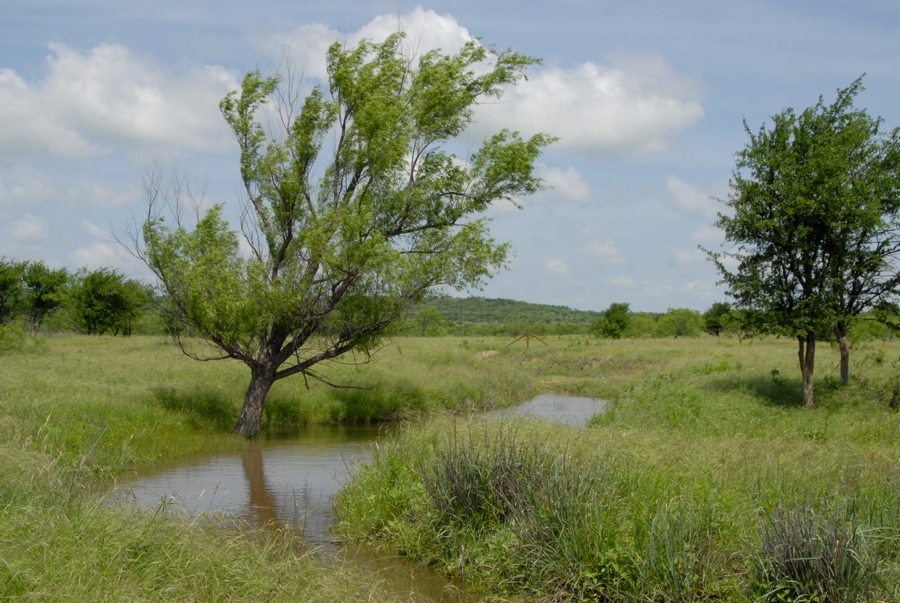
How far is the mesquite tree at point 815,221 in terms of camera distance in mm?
20297

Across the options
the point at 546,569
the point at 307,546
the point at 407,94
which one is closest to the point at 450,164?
the point at 407,94

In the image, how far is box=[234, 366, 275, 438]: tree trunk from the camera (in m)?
20.6

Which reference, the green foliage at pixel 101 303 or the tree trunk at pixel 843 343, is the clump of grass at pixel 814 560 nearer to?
the tree trunk at pixel 843 343

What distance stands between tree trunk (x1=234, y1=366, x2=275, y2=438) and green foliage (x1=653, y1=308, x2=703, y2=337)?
6000 centimetres

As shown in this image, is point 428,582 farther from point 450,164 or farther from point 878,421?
point 450,164

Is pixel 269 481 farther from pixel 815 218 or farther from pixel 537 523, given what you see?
pixel 815 218

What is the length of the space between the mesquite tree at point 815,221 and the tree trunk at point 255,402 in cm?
1330

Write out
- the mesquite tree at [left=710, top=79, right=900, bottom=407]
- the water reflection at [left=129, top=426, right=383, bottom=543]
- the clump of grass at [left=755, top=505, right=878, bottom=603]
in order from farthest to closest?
1. the mesquite tree at [left=710, top=79, right=900, bottom=407]
2. the water reflection at [left=129, top=426, right=383, bottom=543]
3. the clump of grass at [left=755, top=505, right=878, bottom=603]

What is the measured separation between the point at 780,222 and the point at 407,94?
10.6 m

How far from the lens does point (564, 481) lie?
885 cm

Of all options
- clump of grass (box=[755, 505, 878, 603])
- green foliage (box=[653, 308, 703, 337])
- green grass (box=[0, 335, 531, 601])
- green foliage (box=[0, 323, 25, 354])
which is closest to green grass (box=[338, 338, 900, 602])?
clump of grass (box=[755, 505, 878, 603])

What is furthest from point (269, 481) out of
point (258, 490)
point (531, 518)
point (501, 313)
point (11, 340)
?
point (501, 313)

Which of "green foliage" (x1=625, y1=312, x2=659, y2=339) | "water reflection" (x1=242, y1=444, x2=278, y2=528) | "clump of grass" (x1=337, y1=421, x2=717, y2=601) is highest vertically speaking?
"green foliage" (x1=625, y1=312, x2=659, y2=339)

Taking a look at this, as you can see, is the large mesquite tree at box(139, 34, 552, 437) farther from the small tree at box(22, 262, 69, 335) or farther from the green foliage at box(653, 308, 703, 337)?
the green foliage at box(653, 308, 703, 337)
